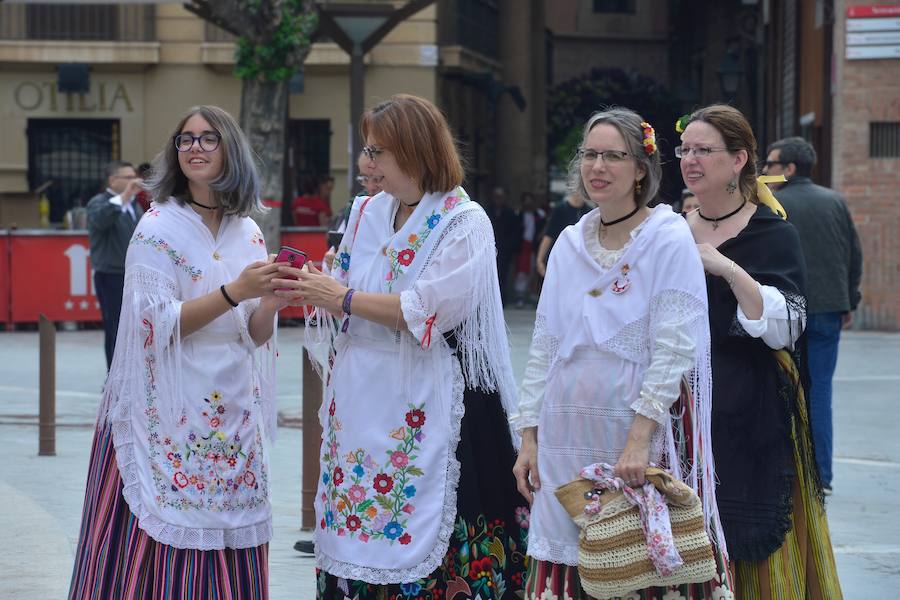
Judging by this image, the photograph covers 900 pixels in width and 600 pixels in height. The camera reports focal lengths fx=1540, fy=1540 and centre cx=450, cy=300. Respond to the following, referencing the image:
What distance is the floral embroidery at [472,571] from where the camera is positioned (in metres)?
4.68

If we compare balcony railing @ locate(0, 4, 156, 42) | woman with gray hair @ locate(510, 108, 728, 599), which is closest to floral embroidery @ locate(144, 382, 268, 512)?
woman with gray hair @ locate(510, 108, 728, 599)

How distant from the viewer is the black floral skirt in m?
4.71

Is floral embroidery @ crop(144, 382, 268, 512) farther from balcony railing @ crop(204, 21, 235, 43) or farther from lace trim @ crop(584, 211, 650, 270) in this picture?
balcony railing @ crop(204, 21, 235, 43)

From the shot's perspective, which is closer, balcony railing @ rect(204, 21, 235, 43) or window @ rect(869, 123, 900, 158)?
window @ rect(869, 123, 900, 158)

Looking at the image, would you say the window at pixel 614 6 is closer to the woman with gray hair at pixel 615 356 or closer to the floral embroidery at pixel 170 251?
the floral embroidery at pixel 170 251

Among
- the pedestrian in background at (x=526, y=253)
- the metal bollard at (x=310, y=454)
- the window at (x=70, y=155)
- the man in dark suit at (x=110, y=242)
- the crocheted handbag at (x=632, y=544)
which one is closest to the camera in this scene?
the crocheted handbag at (x=632, y=544)

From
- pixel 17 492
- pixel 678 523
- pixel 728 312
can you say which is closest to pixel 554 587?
pixel 678 523

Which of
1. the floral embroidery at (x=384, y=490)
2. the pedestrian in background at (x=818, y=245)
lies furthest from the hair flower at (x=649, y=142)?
the pedestrian in background at (x=818, y=245)

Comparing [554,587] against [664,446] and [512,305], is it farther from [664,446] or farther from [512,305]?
[512,305]

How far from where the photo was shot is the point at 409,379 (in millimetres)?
4676

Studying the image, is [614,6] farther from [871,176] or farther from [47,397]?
[47,397]

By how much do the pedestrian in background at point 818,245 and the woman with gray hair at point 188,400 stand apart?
4.57m

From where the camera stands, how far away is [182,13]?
89.2ft

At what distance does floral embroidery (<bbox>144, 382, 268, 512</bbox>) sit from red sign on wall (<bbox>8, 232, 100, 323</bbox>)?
47.2 feet
